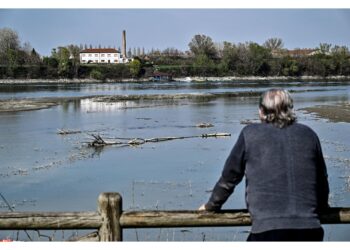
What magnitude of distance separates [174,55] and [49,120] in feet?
348

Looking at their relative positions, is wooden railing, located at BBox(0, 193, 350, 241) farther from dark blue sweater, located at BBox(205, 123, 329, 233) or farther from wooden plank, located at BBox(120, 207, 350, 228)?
dark blue sweater, located at BBox(205, 123, 329, 233)

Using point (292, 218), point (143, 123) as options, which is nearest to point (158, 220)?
point (292, 218)

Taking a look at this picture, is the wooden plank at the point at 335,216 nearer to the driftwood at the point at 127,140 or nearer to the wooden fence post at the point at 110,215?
the wooden fence post at the point at 110,215

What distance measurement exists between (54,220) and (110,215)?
1.26ft

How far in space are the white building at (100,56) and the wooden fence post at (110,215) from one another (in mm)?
123792

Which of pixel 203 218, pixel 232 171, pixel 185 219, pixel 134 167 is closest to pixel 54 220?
pixel 185 219

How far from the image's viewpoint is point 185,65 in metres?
112

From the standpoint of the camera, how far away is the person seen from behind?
111 inches

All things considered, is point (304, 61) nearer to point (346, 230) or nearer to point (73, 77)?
point (73, 77)

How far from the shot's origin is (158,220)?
11.2ft

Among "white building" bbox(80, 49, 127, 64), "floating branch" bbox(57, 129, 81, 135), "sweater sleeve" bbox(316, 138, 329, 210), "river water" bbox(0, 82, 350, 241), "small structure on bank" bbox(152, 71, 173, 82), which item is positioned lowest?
"river water" bbox(0, 82, 350, 241)

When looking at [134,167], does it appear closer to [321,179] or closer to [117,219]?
[117,219]

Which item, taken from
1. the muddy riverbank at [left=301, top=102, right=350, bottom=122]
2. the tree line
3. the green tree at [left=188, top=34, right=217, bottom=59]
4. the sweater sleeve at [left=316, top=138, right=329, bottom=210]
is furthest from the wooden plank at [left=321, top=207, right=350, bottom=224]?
the green tree at [left=188, top=34, right=217, bottom=59]

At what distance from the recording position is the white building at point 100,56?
126062 millimetres
